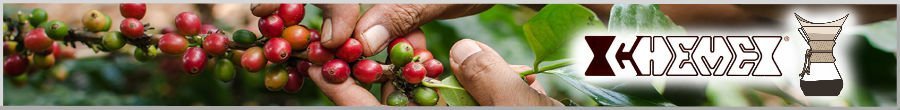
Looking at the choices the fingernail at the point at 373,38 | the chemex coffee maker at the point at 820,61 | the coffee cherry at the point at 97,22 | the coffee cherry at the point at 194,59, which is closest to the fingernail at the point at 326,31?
the fingernail at the point at 373,38

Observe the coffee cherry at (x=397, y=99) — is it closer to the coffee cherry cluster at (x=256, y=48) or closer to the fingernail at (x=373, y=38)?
the coffee cherry cluster at (x=256, y=48)

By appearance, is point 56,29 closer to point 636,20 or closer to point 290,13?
point 290,13

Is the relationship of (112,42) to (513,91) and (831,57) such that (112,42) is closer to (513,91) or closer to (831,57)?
(513,91)

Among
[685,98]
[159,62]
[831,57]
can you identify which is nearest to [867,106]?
[831,57]

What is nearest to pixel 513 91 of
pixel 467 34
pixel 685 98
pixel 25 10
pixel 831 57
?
pixel 467 34

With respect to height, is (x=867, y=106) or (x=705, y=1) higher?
(x=705, y=1)

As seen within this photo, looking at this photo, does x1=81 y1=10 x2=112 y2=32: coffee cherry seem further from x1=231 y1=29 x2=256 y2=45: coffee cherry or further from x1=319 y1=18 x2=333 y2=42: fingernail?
x1=319 y1=18 x2=333 y2=42: fingernail
